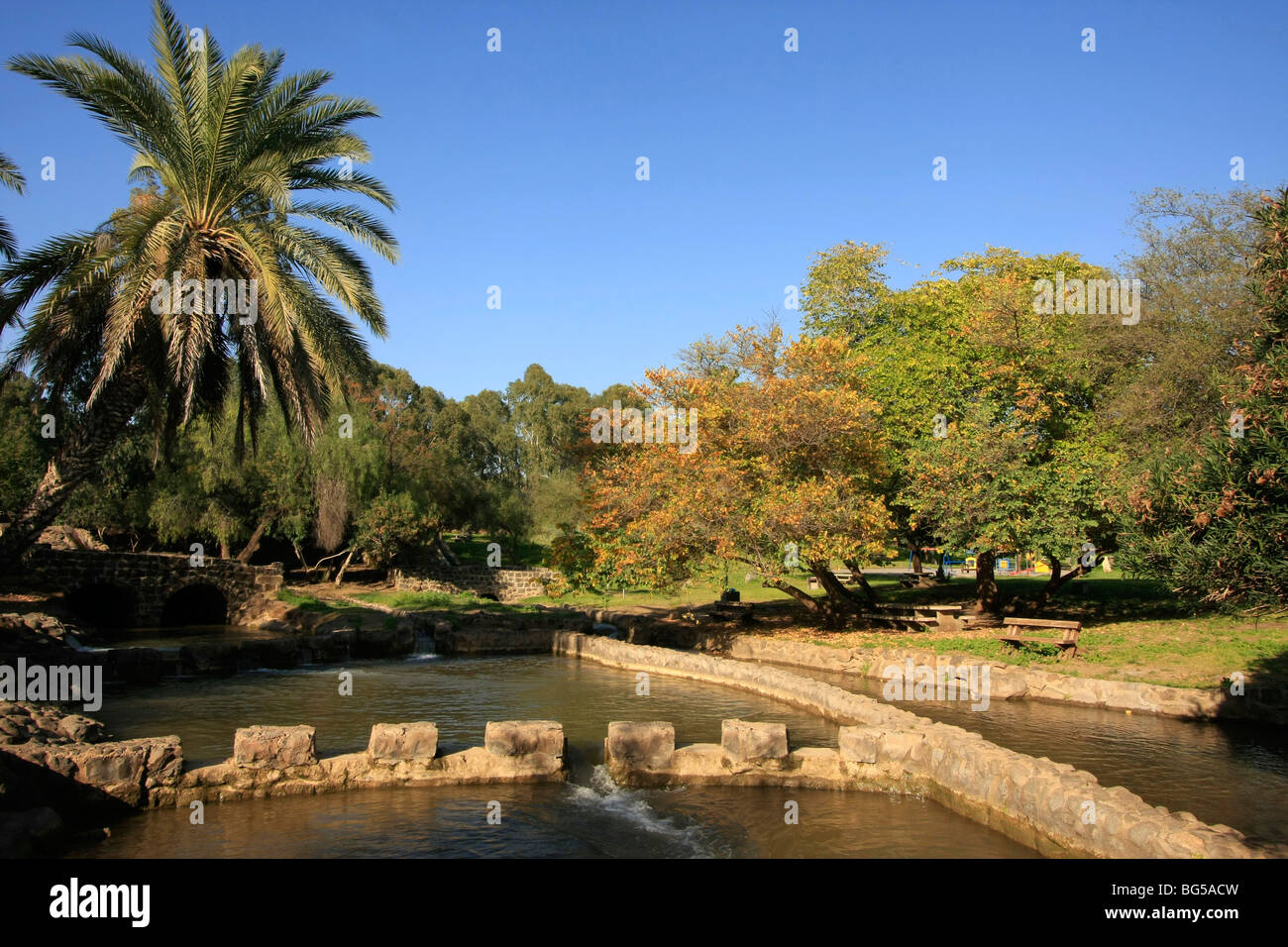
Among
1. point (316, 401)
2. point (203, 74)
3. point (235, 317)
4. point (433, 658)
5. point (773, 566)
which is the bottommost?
point (433, 658)

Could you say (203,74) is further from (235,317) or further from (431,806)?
(431,806)

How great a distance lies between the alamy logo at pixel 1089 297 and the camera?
2124cm

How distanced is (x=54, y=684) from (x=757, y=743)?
12.6 metres

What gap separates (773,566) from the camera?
2078 centimetres

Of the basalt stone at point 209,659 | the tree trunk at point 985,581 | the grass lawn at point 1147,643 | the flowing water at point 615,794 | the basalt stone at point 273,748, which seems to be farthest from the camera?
the tree trunk at point 985,581

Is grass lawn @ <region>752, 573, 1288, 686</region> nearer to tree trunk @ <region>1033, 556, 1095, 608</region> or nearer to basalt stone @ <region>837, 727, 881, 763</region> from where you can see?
tree trunk @ <region>1033, 556, 1095, 608</region>

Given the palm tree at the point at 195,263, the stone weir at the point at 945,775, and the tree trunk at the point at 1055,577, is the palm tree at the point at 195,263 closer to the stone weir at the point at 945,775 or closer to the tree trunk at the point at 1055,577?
the stone weir at the point at 945,775

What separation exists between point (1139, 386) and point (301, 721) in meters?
19.4

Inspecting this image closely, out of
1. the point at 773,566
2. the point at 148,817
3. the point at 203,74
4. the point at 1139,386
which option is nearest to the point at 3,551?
the point at 148,817

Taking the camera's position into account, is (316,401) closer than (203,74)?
No

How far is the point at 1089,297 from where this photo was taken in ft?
76.7

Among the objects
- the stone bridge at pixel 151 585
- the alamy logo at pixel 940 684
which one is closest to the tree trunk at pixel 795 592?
the alamy logo at pixel 940 684

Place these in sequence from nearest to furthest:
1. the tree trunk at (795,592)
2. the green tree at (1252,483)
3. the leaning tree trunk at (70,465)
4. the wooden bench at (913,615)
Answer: the green tree at (1252,483) → the leaning tree trunk at (70,465) → the wooden bench at (913,615) → the tree trunk at (795,592)
